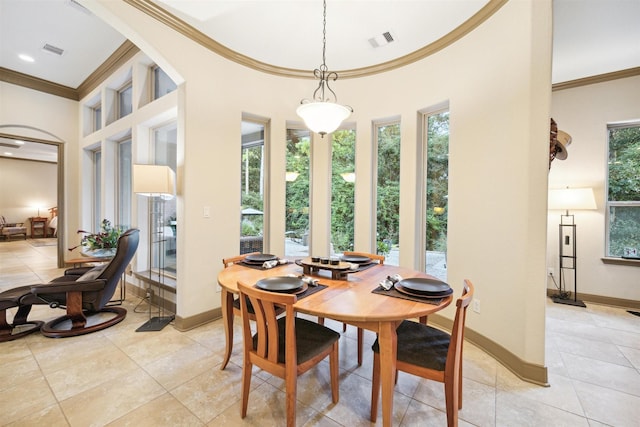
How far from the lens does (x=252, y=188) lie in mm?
3574

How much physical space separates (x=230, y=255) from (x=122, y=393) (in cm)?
155

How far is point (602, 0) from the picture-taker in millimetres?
2340

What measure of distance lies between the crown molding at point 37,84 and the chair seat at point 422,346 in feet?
22.7

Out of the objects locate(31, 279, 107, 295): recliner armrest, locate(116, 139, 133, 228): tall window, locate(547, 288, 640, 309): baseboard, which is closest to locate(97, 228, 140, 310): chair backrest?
locate(31, 279, 107, 295): recliner armrest

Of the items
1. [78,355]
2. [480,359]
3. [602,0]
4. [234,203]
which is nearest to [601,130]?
[602,0]

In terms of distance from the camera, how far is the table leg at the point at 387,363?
53.9 inches

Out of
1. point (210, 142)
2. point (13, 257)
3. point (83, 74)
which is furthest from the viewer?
point (13, 257)

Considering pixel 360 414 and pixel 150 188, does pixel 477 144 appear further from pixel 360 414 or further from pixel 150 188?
pixel 150 188

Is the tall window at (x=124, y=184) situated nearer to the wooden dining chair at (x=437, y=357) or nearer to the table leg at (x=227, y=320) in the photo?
the table leg at (x=227, y=320)

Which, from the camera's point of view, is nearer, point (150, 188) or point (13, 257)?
point (150, 188)

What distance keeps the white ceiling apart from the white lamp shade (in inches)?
42.0

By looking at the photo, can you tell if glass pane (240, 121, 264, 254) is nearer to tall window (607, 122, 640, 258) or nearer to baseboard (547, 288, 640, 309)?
baseboard (547, 288, 640, 309)

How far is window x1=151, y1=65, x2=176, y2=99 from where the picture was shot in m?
3.63

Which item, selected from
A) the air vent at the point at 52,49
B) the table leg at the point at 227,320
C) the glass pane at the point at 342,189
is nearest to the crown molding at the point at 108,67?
the air vent at the point at 52,49
